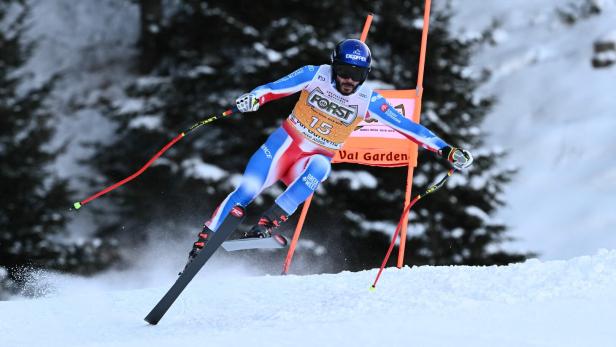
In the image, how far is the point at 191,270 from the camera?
4789 mm

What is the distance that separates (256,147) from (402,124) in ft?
19.7

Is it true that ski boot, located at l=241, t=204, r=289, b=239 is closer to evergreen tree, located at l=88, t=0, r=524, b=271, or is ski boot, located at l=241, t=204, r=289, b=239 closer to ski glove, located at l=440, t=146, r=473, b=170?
ski glove, located at l=440, t=146, r=473, b=170

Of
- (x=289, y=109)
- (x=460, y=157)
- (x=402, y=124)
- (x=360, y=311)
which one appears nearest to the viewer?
(x=360, y=311)

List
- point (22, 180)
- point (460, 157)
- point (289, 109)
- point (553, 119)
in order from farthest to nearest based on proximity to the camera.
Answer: point (553, 119) → point (289, 109) → point (22, 180) → point (460, 157)

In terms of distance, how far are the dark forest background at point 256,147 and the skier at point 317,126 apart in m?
5.68

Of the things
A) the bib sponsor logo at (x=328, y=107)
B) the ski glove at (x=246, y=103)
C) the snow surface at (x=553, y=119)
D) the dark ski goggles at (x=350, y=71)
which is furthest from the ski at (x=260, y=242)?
the snow surface at (x=553, y=119)

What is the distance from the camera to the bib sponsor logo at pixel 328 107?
532cm

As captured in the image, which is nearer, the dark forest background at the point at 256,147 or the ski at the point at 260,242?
the ski at the point at 260,242

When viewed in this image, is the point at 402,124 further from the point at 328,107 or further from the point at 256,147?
the point at 256,147

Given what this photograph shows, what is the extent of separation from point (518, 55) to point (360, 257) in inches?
315

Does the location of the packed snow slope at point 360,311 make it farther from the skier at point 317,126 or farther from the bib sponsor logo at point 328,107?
the bib sponsor logo at point 328,107

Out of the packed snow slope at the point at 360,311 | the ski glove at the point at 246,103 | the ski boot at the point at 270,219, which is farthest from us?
the ski glove at the point at 246,103

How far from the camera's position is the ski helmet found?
16.8 ft

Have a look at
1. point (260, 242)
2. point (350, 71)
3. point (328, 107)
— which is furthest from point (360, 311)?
point (350, 71)
